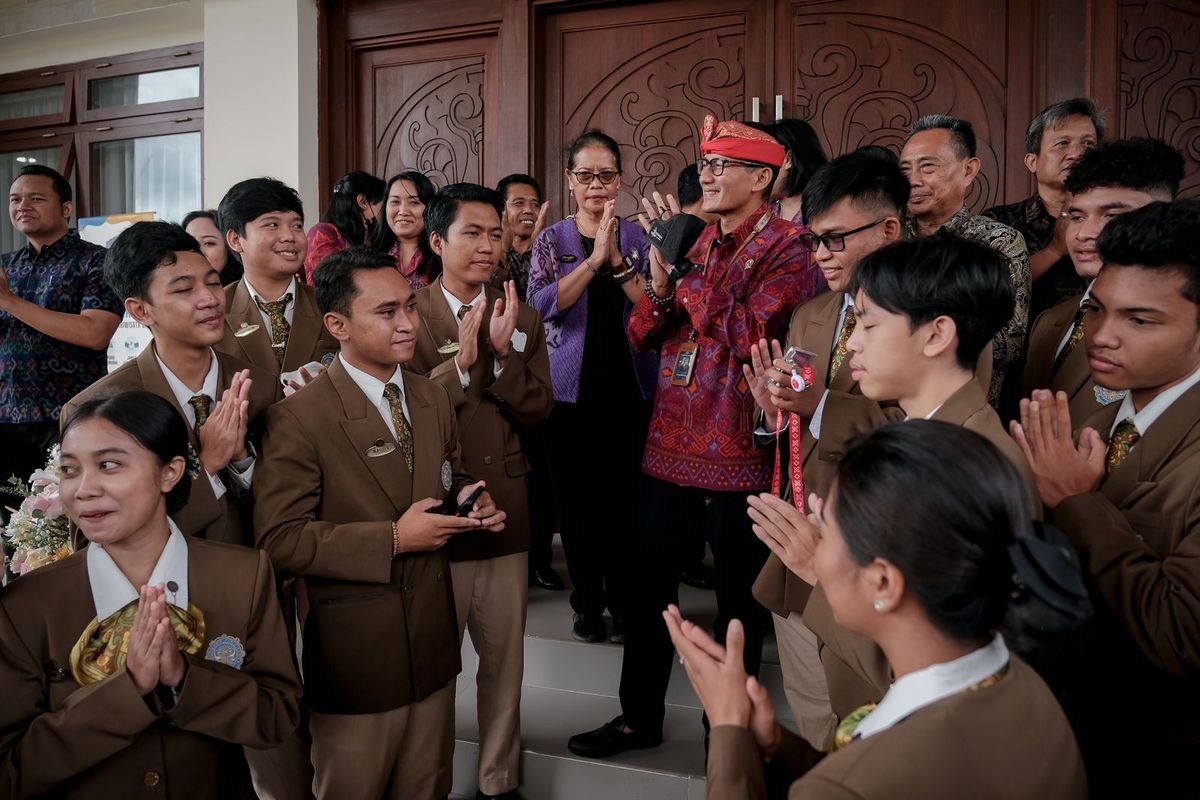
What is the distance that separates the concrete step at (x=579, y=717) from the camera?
243 cm

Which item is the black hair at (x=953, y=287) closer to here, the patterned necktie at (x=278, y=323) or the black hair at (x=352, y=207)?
the patterned necktie at (x=278, y=323)

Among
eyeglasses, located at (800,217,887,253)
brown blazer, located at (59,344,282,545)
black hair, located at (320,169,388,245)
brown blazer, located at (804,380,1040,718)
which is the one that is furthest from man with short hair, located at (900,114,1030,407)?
black hair, located at (320,169,388,245)

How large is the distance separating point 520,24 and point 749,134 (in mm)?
2673

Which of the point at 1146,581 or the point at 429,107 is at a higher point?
the point at 429,107

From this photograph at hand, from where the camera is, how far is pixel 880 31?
4.21 meters

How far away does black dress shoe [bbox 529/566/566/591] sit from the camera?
3.44 metres

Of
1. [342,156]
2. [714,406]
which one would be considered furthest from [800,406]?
[342,156]

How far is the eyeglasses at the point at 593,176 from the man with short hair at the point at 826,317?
1.14 m

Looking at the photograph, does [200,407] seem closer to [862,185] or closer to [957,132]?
[862,185]

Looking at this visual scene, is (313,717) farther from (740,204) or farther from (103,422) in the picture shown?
(740,204)

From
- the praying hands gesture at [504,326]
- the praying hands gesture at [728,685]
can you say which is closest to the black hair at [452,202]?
the praying hands gesture at [504,326]

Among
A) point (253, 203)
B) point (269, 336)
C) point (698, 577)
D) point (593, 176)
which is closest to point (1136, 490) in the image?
point (698, 577)

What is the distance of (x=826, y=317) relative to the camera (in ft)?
6.86

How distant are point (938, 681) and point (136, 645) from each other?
1.21 metres
